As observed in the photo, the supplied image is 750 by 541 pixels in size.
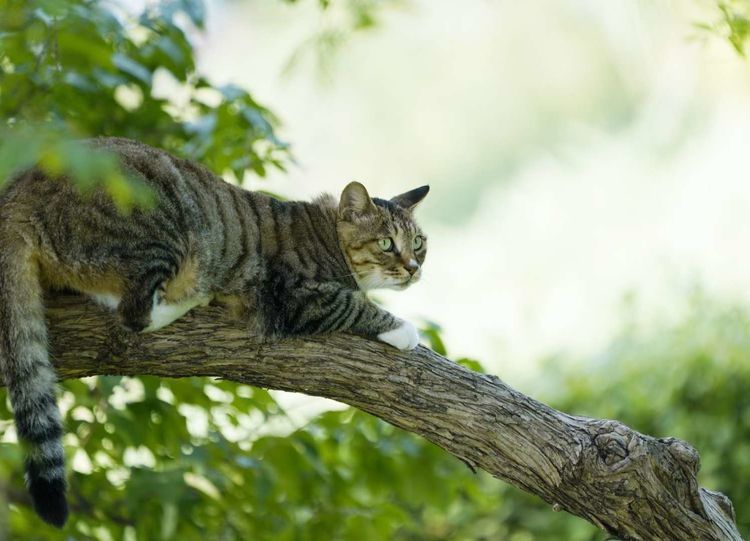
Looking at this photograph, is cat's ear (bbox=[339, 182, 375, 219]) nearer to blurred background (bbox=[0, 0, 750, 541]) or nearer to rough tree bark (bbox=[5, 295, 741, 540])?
blurred background (bbox=[0, 0, 750, 541])

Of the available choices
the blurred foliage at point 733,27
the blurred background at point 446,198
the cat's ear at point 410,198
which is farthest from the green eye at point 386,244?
the blurred foliage at point 733,27

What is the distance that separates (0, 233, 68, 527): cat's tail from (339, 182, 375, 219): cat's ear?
1.43m

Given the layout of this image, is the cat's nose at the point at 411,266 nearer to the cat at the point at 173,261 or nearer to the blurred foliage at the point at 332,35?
the cat at the point at 173,261

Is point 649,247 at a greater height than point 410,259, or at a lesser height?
greater

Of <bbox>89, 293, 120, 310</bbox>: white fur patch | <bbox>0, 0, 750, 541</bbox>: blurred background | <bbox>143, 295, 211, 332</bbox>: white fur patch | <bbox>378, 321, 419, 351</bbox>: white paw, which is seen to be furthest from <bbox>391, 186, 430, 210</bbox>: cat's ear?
<bbox>89, 293, 120, 310</bbox>: white fur patch

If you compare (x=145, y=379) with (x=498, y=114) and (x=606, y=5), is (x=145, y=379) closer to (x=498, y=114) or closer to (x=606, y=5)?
(x=606, y=5)

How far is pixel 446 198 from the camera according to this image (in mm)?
12320

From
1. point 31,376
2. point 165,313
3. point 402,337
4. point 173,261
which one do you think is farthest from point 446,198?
point 31,376

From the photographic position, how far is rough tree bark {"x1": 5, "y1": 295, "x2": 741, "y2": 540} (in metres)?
3.30

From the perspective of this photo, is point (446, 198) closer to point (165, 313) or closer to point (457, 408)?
point (457, 408)

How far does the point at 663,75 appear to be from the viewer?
11344 mm

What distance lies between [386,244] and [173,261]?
1.05 meters

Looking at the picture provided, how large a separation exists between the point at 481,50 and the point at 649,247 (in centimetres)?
513

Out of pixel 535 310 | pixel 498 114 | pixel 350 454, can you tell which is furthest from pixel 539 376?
pixel 498 114
